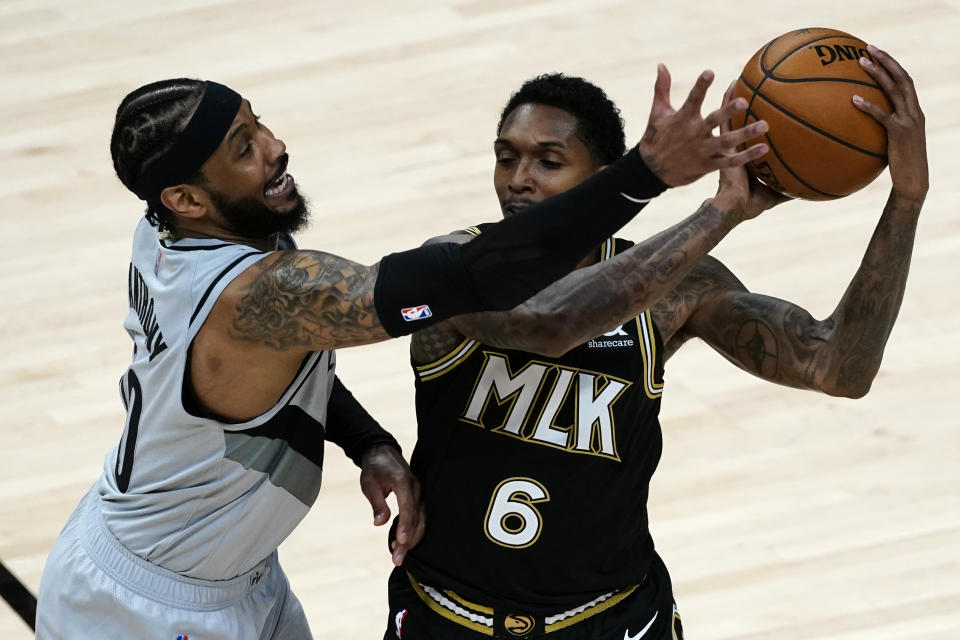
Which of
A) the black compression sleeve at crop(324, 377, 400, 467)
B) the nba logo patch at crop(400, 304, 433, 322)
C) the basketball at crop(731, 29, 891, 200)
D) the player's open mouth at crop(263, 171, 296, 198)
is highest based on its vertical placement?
the basketball at crop(731, 29, 891, 200)

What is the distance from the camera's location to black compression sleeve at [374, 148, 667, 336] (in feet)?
8.75

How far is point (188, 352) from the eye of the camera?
2957 mm

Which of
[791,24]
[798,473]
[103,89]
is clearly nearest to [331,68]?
[103,89]

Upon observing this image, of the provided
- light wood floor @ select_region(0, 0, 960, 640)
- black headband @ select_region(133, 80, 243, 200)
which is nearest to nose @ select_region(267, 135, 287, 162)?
black headband @ select_region(133, 80, 243, 200)

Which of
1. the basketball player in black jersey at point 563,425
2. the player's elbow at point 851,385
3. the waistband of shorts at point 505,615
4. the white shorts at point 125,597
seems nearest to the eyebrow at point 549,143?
the basketball player in black jersey at point 563,425

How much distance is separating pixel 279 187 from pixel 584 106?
0.69 meters

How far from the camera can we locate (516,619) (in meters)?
3.17

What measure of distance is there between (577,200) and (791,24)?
17.2 feet

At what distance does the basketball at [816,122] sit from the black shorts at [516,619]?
3.12 ft

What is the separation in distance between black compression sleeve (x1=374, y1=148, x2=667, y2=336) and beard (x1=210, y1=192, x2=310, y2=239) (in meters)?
0.41

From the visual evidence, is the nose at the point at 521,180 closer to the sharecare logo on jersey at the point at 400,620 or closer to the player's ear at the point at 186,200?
the player's ear at the point at 186,200

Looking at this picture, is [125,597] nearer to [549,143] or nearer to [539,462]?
[539,462]

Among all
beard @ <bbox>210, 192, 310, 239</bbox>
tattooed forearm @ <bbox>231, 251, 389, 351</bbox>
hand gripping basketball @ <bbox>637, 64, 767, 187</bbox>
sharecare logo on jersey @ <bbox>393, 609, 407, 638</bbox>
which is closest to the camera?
hand gripping basketball @ <bbox>637, 64, 767, 187</bbox>

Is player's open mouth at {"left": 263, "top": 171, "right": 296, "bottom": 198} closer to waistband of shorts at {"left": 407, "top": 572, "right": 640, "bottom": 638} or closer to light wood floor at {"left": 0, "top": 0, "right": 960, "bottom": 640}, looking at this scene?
waistband of shorts at {"left": 407, "top": 572, "right": 640, "bottom": 638}
